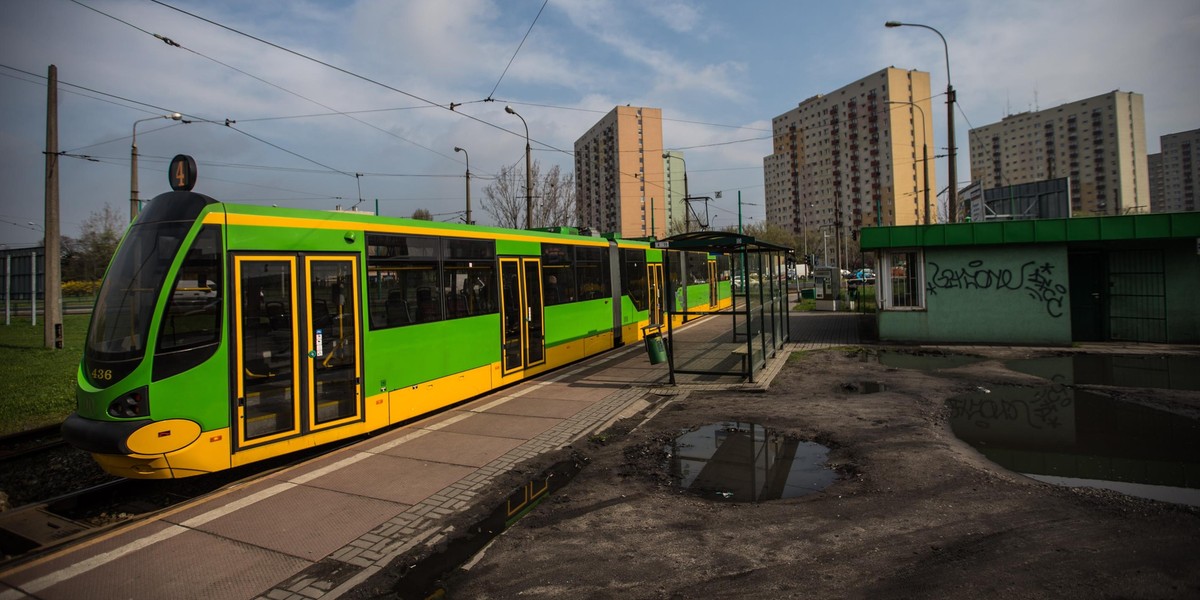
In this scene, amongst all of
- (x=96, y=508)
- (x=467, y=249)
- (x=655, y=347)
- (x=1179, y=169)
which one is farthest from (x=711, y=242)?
(x=1179, y=169)

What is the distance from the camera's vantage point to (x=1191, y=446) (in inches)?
268

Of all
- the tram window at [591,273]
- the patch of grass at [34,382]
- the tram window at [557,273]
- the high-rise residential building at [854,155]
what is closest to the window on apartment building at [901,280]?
the tram window at [591,273]

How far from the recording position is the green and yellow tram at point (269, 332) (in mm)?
5711

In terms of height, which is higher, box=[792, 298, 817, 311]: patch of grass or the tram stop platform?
box=[792, 298, 817, 311]: patch of grass

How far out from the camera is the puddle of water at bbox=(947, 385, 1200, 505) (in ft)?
19.2

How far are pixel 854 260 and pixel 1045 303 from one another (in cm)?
7468

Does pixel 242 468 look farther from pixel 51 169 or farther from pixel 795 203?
pixel 795 203

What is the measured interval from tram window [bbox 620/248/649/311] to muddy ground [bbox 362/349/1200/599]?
9.80m

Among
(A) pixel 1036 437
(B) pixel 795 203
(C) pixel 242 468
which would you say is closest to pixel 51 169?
(C) pixel 242 468

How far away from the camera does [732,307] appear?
1424 cm

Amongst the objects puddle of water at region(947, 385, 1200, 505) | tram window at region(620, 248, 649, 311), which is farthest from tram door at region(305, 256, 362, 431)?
tram window at region(620, 248, 649, 311)

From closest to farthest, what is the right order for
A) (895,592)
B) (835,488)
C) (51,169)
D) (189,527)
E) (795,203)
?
(895,592) < (189,527) < (835,488) < (51,169) < (795,203)

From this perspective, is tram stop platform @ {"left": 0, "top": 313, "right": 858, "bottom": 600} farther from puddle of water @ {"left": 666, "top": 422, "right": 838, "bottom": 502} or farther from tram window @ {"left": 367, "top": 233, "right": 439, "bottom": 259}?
tram window @ {"left": 367, "top": 233, "right": 439, "bottom": 259}

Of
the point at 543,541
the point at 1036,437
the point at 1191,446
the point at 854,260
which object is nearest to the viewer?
the point at 543,541
